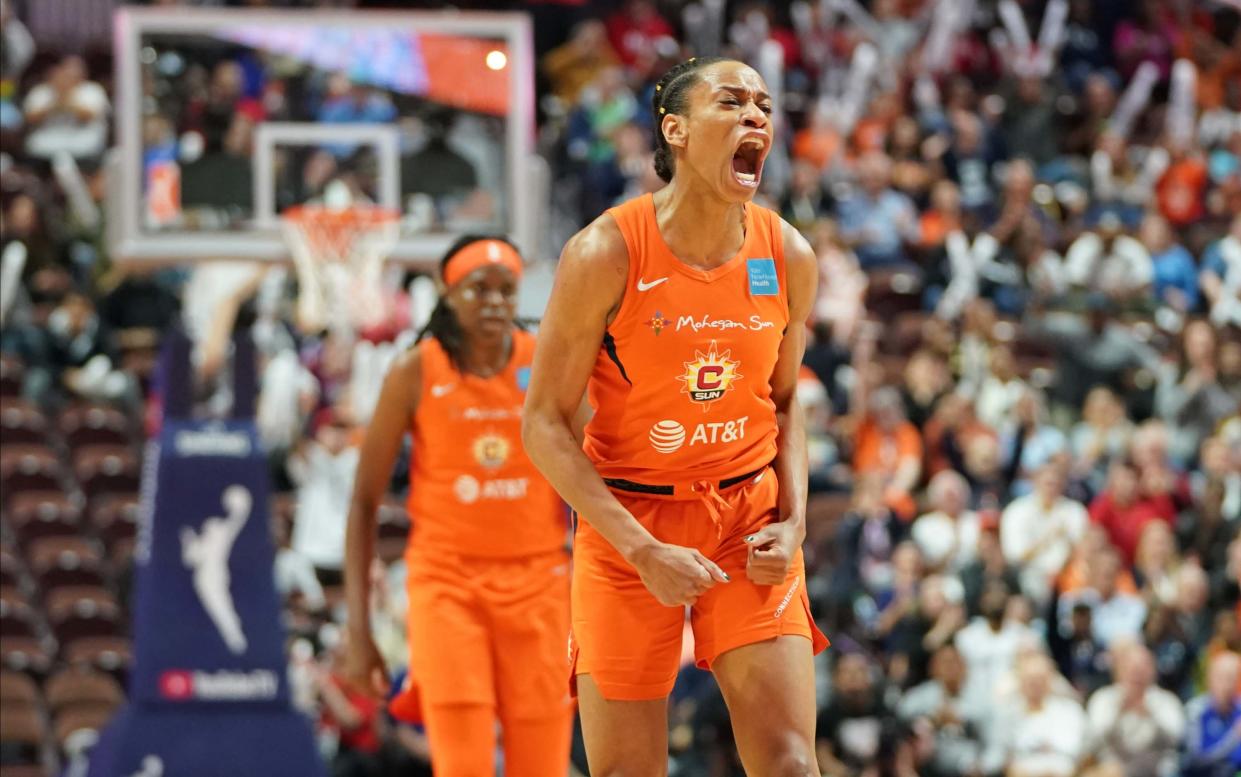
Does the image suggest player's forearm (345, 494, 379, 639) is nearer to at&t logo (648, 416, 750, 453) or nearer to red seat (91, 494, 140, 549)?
at&t logo (648, 416, 750, 453)

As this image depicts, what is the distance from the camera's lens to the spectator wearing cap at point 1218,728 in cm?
1120

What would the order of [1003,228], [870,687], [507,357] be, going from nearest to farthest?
[507,357]
[870,687]
[1003,228]

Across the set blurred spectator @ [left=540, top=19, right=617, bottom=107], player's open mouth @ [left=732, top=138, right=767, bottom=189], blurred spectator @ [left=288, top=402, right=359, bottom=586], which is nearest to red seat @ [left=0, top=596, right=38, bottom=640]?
blurred spectator @ [left=288, top=402, right=359, bottom=586]

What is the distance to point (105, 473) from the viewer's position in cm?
1374

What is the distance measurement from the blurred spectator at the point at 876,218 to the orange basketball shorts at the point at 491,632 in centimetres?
Result: 986

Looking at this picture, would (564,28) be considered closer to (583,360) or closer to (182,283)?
(182,283)

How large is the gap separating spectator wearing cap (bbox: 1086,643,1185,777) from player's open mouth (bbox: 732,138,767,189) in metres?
7.28

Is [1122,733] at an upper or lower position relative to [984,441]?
lower

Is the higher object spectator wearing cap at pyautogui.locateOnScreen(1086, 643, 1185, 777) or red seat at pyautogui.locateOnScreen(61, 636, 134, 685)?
red seat at pyautogui.locateOnScreen(61, 636, 134, 685)

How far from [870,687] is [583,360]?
6.49m

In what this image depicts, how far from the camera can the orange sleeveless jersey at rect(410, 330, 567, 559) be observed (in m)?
6.59

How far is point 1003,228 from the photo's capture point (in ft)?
53.5

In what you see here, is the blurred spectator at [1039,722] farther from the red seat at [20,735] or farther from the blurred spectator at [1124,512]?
the red seat at [20,735]

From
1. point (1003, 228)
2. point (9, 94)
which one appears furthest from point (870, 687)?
point (9, 94)
